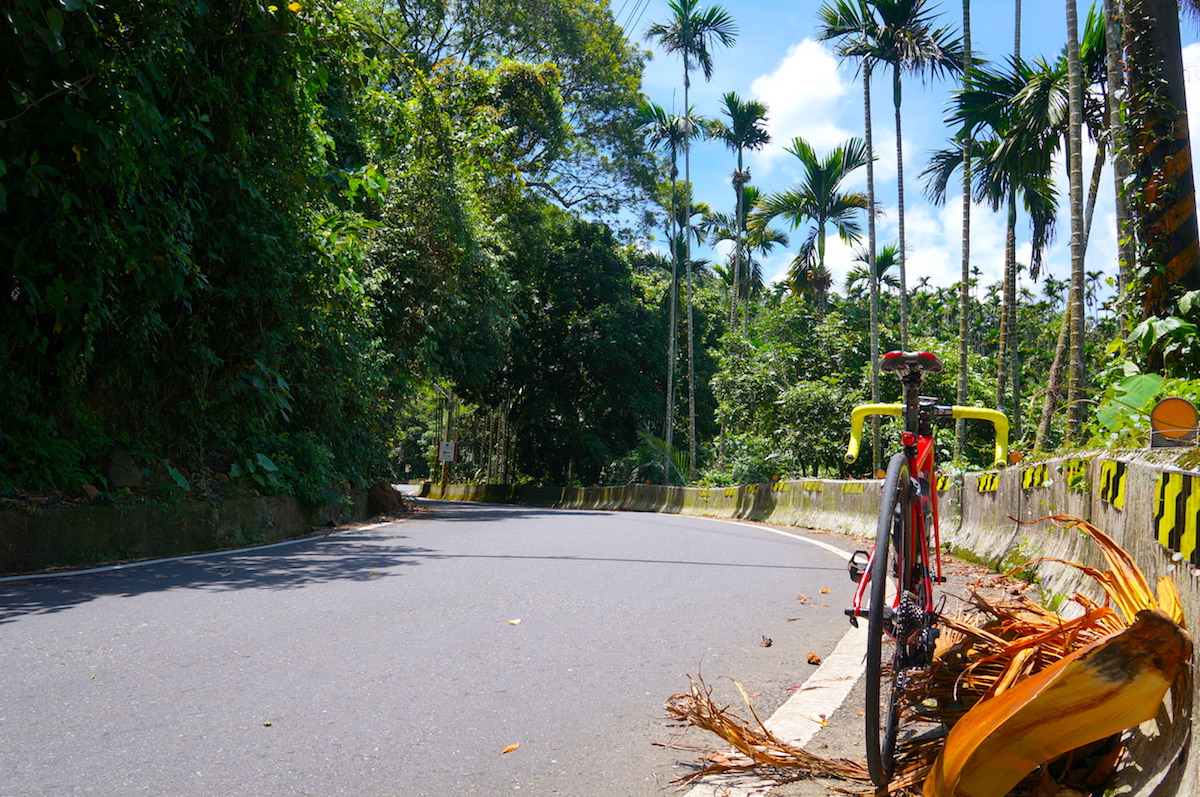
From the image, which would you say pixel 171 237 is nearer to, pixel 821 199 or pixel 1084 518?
pixel 1084 518

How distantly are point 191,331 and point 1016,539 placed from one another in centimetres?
916

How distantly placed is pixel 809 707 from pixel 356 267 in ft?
39.8

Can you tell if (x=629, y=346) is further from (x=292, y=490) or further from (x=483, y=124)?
(x=292, y=490)

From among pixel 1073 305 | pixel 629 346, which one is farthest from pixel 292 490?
pixel 629 346

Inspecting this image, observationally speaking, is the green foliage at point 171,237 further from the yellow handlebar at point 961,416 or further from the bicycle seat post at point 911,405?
the bicycle seat post at point 911,405

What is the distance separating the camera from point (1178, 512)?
3.04 m

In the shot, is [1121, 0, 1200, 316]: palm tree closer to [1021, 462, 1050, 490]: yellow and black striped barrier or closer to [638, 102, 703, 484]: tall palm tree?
[1021, 462, 1050, 490]: yellow and black striped barrier

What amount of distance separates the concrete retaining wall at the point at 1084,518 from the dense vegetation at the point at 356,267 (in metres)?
0.92

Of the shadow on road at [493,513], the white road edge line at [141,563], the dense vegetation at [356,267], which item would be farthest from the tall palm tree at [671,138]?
the white road edge line at [141,563]

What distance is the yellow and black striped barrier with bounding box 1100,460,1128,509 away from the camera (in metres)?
4.16

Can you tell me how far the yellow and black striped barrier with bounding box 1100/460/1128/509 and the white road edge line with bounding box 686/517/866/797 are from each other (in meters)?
1.50

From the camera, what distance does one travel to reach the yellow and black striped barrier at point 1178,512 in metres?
2.85

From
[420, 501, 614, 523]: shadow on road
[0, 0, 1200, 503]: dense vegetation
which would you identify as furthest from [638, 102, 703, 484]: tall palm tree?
[420, 501, 614, 523]: shadow on road

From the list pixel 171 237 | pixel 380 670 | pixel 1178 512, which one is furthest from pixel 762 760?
pixel 171 237
